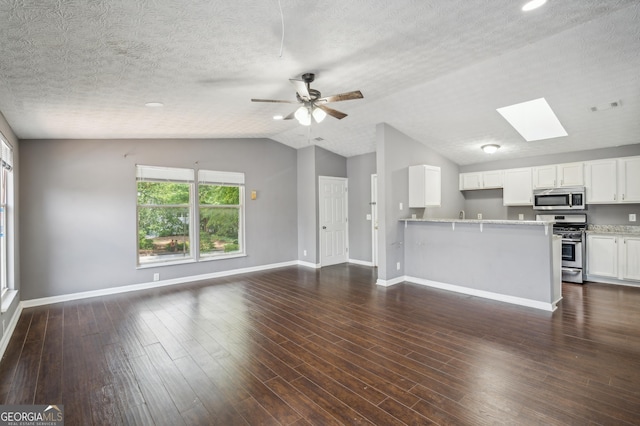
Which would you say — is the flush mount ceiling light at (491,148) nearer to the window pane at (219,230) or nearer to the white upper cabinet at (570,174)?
the white upper cabinet at (570,174)

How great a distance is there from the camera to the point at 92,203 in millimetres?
4953

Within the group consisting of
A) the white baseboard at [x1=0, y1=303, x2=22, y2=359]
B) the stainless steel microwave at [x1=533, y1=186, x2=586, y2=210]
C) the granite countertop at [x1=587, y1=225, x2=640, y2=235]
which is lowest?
the white baseboard at [x1=0, y1=303, x2=22, y2=359]

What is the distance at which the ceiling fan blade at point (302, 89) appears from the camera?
2900 mm

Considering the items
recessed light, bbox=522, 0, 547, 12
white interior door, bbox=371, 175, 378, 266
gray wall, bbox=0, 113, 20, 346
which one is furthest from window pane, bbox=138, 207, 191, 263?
recessed light, bbox=522, 0, 547, 12

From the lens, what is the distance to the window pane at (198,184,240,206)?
6.11 metres

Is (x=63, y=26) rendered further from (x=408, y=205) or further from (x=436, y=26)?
(x=408, y=205)

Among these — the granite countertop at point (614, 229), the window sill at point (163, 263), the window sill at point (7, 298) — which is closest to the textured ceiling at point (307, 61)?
the granite countertop at point (614, 229)

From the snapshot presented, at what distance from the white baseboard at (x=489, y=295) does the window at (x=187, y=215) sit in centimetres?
367

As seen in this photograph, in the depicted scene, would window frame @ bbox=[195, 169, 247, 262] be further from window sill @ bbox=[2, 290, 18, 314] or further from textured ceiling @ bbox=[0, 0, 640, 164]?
window sill @ bbox=[2, 290, 18, 314]

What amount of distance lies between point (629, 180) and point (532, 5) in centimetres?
451

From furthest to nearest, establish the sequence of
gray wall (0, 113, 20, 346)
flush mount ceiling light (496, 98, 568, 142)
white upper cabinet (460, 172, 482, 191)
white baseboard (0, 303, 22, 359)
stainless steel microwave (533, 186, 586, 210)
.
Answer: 1. white upper cabinet (460, 172, 482, 191)
2. stainless steel microwave (533, 186, 586, 210)
3. flush mount ceiling light (496, 98, 568, 142)
4. gray wall (0, 113, 20, 346)
5. white baseboard (0, 303, 22, 359)

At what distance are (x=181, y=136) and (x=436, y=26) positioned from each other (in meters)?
4.50

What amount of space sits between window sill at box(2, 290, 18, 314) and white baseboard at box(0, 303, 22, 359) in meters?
0.20

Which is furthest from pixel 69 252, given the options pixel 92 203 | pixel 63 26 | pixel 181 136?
pixel 63 26
